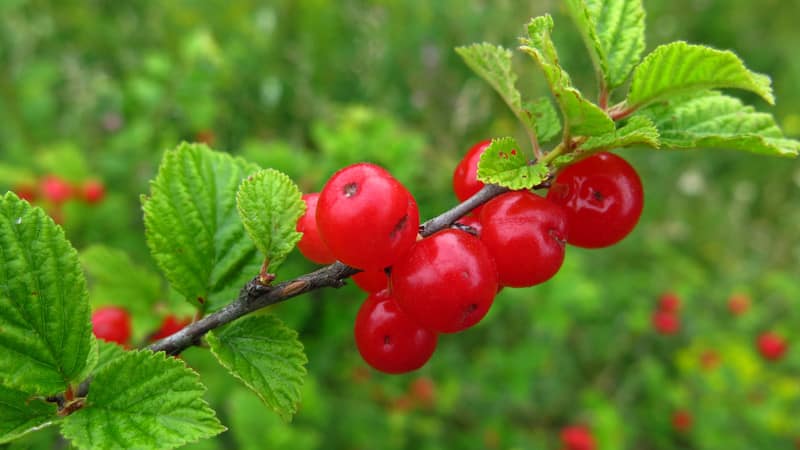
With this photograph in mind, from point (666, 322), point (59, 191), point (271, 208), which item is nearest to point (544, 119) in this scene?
point (271, 208)

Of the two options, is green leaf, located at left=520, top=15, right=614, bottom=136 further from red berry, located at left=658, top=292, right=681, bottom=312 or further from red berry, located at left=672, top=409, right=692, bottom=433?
red berry, located at left=658, top=292, right=681, bottom=312

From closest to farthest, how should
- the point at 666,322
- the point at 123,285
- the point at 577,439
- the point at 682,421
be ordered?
the point at 123,285
the point at 577,439
the point at 682,421
the point at 666,322

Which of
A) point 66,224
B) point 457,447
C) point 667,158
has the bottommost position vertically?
point 457,447

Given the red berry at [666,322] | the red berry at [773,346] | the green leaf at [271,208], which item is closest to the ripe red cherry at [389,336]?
the green leaf at [271,208]

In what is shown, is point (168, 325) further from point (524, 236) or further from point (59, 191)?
point (59, 191)

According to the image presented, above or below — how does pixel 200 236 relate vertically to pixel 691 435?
above

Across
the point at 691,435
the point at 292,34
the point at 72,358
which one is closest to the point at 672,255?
the point at 691,435

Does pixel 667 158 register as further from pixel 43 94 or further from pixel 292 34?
pixel 43 94

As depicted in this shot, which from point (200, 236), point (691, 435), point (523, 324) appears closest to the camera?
point (200, 236)
